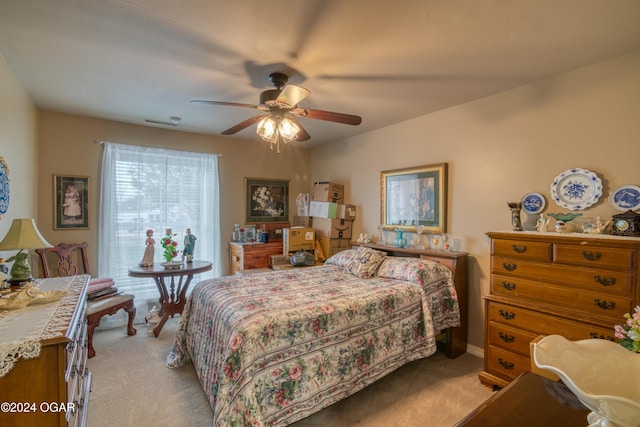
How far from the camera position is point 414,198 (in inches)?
137

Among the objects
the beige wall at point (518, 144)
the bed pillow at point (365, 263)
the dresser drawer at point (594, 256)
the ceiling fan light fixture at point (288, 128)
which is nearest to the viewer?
the dresser drawer at point (594, 256)

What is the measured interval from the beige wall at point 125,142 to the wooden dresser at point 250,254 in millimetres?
163

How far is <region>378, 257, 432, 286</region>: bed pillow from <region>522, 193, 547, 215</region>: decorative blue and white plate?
1.00m

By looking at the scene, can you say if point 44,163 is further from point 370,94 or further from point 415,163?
point 415,163

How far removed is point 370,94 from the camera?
2.79 metres

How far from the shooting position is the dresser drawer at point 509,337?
2.20 m

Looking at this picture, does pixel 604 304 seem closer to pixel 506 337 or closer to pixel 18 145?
pixel 506 337

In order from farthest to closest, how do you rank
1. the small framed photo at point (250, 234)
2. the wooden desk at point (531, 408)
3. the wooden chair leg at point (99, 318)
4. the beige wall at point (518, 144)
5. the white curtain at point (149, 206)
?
the small framed photo at point (250, 234), the white curtain at point (149, 206), the wooden chair leg at point (99, 318), the beige wall at point (518, 144), the wooden desk at point (531, 408)

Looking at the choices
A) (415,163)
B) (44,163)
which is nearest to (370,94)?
(415,163)

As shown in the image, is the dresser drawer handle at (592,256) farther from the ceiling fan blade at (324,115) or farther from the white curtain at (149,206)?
the white curtain at (149,206)

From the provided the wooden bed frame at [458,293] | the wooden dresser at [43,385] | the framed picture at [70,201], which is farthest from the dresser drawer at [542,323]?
the framed picture at [70,201]

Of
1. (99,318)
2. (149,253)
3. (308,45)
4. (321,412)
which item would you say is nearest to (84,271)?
(149,253)

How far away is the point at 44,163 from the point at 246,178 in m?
2.44

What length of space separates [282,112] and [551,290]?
244 cm
